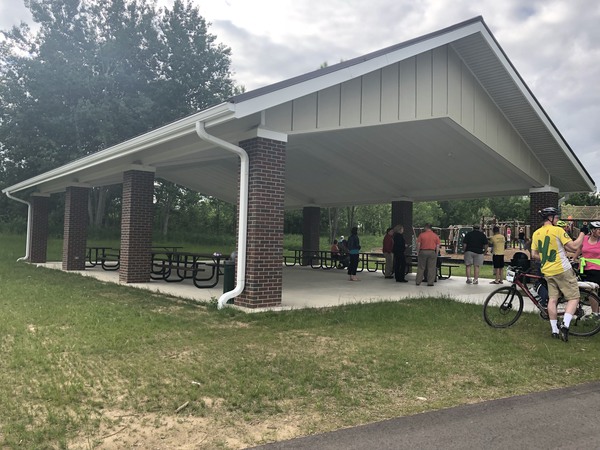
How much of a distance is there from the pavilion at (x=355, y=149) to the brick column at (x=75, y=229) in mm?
34

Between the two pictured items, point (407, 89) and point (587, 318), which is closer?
point (587, 318)

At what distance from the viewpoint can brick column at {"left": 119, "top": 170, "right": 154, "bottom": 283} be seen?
1167 cm

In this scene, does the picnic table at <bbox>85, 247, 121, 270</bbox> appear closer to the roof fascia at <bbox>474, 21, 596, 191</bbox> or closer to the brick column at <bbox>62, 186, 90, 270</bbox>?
the brick column at <bbox>62, 186, 90, 270</bbox>

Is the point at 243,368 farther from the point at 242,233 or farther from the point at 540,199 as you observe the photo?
the point at 540,199

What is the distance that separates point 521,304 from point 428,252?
17.9 feet

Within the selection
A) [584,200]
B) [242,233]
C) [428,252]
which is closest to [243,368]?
[242,233]

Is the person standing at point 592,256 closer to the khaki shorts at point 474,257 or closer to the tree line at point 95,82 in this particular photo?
the khaki shorts at point 474,257

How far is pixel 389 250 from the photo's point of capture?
14.6 metres

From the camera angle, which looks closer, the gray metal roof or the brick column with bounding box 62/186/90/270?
the gray metal roof

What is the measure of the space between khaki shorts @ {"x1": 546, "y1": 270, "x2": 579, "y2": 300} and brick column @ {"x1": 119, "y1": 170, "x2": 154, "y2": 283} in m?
9.09

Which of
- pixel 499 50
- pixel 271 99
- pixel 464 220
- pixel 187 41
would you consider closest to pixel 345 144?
pixel 499 50

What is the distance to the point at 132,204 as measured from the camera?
11.6 metres

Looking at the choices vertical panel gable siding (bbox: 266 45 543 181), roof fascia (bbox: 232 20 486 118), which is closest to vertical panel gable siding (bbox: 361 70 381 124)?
vertical panel gable siding (bbox: 266 45 543 181)

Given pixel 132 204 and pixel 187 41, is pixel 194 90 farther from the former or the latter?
pixel 132 204
